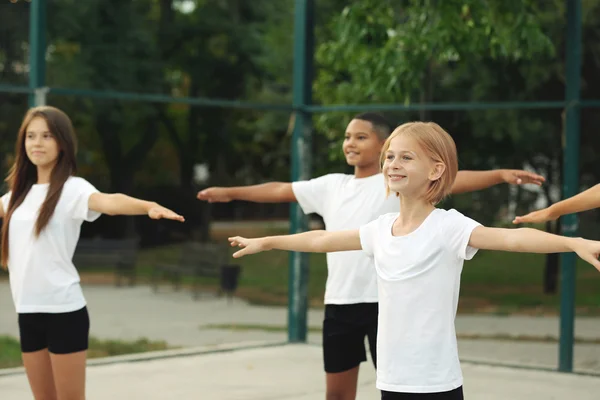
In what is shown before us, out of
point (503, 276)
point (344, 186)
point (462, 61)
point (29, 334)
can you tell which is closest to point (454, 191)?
point (344, 186)

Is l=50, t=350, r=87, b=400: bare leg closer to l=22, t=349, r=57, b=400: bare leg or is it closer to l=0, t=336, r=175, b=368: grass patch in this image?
l=22, t=349, r=57, b=400: bare leg

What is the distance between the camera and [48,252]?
4195 millimetres

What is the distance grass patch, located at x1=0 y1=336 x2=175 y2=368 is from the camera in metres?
9.91

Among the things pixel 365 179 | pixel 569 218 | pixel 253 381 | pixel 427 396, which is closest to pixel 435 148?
pixel 427 396

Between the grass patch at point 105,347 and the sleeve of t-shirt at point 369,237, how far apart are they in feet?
21.1

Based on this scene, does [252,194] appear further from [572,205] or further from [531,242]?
[531,242]

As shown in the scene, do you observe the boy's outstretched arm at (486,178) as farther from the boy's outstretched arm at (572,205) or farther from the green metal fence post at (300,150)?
the green metal fence post at (300,150)

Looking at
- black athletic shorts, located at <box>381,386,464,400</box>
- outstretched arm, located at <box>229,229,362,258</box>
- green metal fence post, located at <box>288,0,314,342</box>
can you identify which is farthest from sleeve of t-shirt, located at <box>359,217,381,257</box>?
green metal fence post, located at <box>288,0,314,342</box>

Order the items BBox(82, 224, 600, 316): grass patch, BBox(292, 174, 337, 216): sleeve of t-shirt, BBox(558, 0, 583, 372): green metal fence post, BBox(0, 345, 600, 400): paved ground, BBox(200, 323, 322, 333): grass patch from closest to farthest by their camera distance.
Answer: BBox(292, 174, 337, 216): sleeve of t-shirt → BBox(0, 345, 600, 400): paved ground → BBox(558, 0, 583, 372): green metal fence post → BBox(200, 323, 322, 333): grass patch → BBox(82, 224, 600, 316): grass patch

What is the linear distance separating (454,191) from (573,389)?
99.2 inches

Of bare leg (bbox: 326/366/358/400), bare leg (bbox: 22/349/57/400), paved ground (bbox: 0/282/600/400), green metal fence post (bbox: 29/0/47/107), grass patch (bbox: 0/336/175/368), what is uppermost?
green metal fence post (bbox: 29/0/47/107)

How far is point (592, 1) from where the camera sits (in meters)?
13.5

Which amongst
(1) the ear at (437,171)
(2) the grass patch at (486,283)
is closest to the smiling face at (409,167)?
(1) the ear at (437,171)

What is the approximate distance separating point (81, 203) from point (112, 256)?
14487 millimetres
